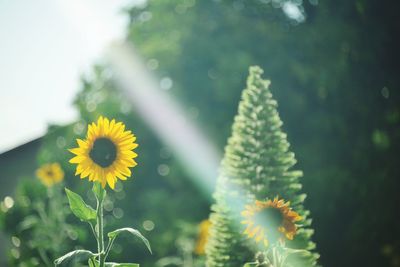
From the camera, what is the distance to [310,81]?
28.2 ft

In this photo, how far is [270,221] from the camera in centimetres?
209

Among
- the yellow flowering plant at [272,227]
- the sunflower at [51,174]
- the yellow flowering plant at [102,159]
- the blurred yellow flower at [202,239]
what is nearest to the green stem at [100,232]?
the yellow flowering plant at [102,159]

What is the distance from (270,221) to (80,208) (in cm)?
83

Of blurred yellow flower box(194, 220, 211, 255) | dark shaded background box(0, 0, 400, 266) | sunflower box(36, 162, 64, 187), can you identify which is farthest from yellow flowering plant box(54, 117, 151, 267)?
sunflower box(36, 162, 64, 187)

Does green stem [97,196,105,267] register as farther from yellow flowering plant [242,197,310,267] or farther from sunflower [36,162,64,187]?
sunflower [36,162,64,187]

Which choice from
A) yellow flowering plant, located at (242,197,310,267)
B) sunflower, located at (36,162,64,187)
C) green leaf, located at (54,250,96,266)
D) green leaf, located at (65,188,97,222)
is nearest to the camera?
green leaf, located at (54,250,96,266)

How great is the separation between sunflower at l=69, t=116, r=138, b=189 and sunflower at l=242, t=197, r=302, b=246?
595 mm

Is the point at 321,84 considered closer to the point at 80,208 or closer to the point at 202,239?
the point at 202,239

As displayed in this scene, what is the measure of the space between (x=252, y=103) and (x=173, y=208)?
577 centimetres

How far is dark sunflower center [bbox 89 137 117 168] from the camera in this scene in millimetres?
2125

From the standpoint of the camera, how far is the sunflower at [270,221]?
2068 mm

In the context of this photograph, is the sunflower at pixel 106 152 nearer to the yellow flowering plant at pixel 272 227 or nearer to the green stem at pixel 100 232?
the green stem at pixel 100 232

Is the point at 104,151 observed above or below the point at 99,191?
above

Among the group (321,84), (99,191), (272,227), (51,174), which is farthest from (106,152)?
(321,84)
